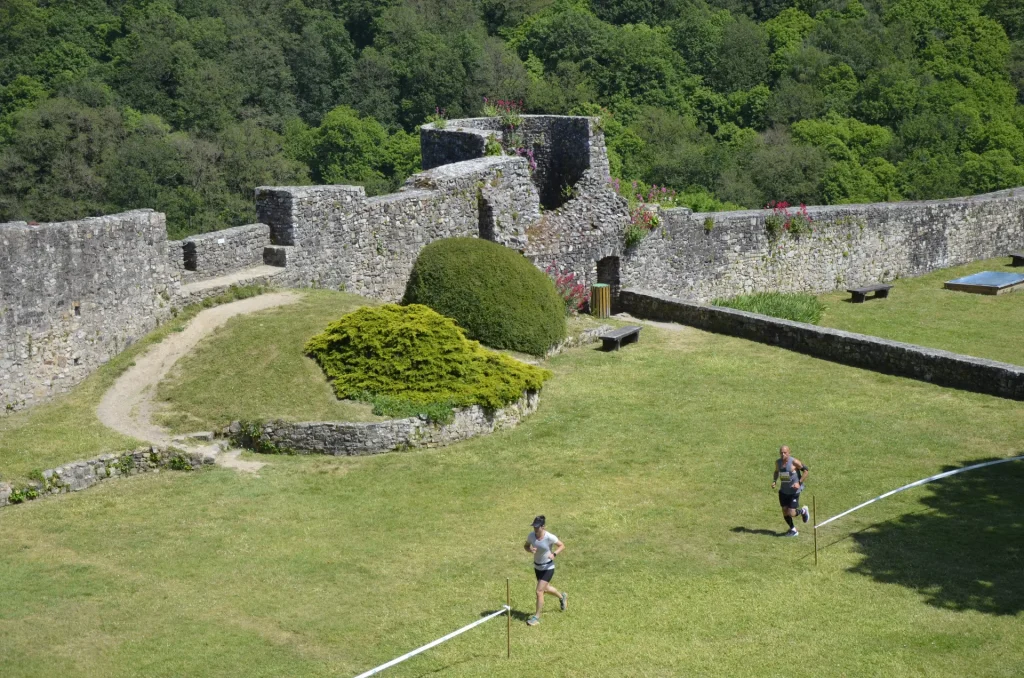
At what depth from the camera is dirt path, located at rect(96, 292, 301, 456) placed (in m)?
18.5

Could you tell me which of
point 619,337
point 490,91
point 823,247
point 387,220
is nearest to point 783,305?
point 823,247

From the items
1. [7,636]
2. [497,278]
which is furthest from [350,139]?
[7,636]

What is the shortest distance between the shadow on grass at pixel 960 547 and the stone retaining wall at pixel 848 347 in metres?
3.75

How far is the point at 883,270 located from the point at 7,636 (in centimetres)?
2256

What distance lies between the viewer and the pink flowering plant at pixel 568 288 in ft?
84.4

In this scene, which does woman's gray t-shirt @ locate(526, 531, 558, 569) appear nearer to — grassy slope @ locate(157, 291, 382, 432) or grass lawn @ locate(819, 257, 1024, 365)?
grassy slope @ locate(157, 291, 382, 432)

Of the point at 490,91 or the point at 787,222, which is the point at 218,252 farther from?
the point at 490,91

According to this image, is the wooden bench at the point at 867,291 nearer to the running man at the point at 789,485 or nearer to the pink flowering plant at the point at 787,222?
the pink flowering plant at the point at 787,222

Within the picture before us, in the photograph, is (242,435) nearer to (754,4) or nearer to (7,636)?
(7,636)

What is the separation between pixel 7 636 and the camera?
13.6 meters


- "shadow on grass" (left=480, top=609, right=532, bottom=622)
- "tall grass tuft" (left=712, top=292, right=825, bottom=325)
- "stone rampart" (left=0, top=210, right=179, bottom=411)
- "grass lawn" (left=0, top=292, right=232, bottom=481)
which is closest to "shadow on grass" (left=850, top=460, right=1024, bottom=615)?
"shadow on grass" (left=480, top=609, right=532, bottom=622)

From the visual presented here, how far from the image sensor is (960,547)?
15547mm

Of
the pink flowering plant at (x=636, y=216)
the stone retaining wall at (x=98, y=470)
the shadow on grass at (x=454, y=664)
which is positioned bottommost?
the shadow on grass at (x=454, y=664)

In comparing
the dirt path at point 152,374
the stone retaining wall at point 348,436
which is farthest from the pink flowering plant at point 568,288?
the stone retaining wall at point 348,436
